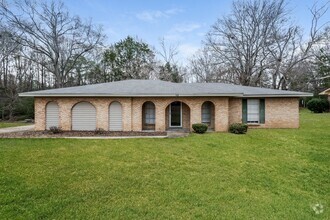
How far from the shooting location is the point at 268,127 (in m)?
16.0

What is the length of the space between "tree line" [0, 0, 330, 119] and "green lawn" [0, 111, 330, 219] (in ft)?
77.4

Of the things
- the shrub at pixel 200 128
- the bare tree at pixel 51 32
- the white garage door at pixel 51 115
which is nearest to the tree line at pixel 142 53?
the bare tree at pixel 51 32

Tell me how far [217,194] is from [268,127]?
12035 mm

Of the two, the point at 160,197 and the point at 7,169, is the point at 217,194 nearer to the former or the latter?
the point at 160,197

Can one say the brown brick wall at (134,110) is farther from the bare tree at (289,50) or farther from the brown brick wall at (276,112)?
the bare tree at (289,50)

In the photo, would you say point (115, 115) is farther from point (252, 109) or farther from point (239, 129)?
point (252, 109)

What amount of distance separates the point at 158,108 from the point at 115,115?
2.94 metres

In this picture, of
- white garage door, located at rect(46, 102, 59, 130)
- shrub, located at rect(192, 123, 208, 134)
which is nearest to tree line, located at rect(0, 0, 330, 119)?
white garage door, located at rect(46, 102, 59, 130)

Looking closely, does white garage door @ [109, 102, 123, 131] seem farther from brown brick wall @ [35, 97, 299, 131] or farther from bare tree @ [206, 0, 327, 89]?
bare tree @ [206, 0, 327, 89]

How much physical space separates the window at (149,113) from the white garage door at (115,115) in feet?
6.42

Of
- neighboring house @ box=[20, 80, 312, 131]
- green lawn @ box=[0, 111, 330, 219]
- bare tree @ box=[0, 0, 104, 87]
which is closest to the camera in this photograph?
green lawn @ box=[0, 111, 330, 219]

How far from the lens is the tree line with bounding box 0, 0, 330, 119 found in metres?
29.0

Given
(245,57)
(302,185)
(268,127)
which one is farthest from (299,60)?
(302,185)

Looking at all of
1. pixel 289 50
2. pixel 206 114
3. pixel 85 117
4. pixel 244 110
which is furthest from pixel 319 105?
pixel 85 117
